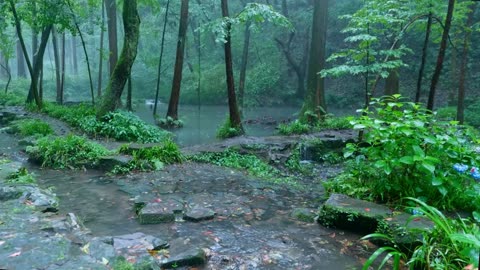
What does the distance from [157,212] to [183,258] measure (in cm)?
168

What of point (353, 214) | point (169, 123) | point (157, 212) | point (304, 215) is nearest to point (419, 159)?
point (353, 214)

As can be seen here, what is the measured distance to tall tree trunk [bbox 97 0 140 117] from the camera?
1227cm

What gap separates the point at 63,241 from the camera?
11.3 ft

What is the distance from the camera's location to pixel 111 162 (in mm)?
8633

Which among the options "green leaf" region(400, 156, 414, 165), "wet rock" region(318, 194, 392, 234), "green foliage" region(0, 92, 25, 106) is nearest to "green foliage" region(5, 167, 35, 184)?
"wet rock" region(318, 194, 392, 234)

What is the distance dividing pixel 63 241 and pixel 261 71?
26.1 meters

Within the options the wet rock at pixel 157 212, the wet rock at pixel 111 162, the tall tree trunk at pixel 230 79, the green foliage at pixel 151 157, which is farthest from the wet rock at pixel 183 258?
the tall tree trunk at pixel 230 79

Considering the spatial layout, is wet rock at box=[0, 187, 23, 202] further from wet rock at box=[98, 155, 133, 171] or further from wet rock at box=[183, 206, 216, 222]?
wet rock at box=[98, 155, 133, 171]

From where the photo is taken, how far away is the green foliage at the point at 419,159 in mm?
4691

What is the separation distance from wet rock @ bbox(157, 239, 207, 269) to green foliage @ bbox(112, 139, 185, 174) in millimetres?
4452

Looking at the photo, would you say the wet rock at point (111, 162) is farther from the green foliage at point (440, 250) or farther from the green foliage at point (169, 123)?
the green foliage at point (169, 123)

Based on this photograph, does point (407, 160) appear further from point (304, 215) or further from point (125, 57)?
point (125, 57)

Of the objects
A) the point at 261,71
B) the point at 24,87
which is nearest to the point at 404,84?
the point at 261,71

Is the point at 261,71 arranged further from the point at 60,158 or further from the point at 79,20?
the point at 60,158
